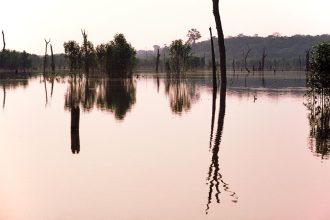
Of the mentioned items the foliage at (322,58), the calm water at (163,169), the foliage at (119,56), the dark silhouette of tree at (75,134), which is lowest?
the calm water at (163,169)

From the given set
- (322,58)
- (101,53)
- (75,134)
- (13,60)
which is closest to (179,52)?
(101,53)

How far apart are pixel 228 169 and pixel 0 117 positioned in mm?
17754

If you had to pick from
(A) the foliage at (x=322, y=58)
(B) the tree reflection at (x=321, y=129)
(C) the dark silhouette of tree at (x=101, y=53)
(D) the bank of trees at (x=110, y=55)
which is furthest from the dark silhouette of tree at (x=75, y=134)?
(C) the dark silhouette of tree at (x=101, y=53)

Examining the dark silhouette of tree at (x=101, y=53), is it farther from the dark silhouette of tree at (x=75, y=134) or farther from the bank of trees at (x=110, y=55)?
the dark silhouette of tree at (x=75, y=134)

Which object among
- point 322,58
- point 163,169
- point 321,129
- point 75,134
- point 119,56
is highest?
point 119,56

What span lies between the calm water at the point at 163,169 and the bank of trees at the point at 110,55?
64.1 m

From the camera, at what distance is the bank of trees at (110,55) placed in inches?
3519

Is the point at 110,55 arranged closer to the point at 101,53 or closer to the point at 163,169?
the point at 101,53

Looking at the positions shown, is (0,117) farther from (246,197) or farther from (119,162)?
(246,197)

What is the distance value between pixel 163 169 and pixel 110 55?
7762 centimetres

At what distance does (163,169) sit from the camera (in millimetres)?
14109

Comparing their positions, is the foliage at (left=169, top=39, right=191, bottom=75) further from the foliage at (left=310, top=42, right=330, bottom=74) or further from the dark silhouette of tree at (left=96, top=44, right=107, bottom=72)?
the foliage at (left=310, top=42, right=330, bottom=74)

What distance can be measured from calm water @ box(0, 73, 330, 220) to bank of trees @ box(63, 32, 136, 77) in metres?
64.1

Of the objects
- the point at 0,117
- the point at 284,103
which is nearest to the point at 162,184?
the point at 0,117
